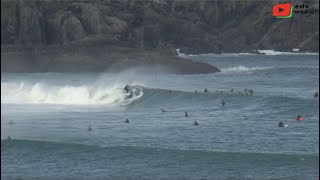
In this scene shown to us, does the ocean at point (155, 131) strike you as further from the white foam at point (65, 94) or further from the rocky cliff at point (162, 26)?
the rocky cliff at point (162, 26)

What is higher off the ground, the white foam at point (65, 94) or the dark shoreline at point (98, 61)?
the white foam at point (65, 94)

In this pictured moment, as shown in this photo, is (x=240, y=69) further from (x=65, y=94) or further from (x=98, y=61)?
(x=65, y=94)

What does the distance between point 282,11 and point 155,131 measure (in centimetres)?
9594

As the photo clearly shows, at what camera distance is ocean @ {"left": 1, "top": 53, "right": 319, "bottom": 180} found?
42406 millimetres

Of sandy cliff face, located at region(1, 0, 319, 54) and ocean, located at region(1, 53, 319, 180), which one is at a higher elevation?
ocean, located at region(1, 53, 319, 180)

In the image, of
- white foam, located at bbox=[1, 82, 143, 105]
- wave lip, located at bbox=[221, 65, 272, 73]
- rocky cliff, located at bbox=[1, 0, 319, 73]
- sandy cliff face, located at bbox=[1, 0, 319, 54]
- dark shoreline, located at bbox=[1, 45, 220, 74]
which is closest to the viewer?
white foam, located at bbox=[1, 82, 143, 105]

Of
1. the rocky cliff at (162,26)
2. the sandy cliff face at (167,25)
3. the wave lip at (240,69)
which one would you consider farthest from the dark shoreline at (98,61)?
the wave lip at (240,69)

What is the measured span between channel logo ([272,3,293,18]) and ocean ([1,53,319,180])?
53.8 m

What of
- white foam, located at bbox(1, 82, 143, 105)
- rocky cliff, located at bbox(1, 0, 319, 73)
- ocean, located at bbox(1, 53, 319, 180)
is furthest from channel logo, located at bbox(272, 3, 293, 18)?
white foam, located at bbox(1, 82, 143, 105)

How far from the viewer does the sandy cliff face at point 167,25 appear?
113m

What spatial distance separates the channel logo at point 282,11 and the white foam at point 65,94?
212 feet

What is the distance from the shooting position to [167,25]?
138 metres

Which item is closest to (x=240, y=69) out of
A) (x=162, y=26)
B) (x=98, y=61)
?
(x=98, y=61)

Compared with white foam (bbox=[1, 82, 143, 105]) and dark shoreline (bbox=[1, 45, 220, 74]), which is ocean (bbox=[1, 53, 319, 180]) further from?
dark shoreline (bbox=[1, 45, 220, 74])
